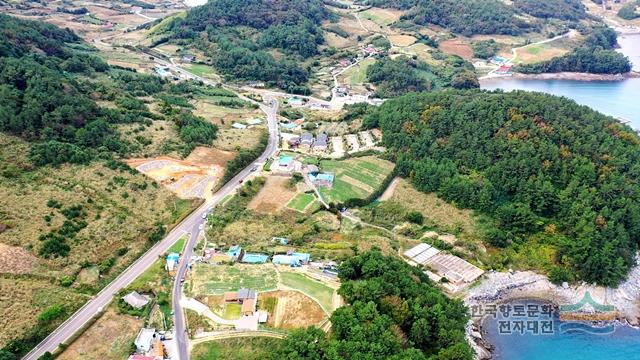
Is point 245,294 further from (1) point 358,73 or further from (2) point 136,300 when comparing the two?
(1) point 358,73

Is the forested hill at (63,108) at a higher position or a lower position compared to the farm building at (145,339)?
higher

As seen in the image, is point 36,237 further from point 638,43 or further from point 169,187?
point 638,43

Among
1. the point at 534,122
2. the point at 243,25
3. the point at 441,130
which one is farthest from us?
the point at 243,25

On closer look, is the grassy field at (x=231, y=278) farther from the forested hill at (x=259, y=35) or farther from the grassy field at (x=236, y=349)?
the forested hill at (x=259, y=35)

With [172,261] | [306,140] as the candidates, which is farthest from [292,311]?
[306,140]

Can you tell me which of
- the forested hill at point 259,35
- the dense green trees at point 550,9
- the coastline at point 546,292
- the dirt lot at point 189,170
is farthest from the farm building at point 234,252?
the dense green trees at point 550,9

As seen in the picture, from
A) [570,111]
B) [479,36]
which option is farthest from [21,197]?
[479,36]
